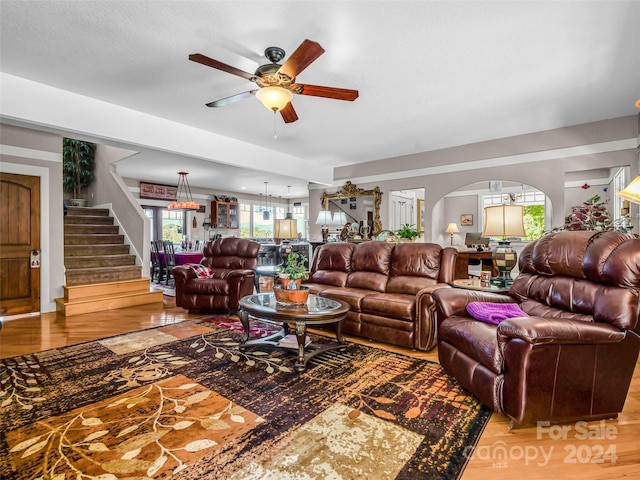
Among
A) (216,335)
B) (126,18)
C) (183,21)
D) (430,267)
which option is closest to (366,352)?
(430,267)

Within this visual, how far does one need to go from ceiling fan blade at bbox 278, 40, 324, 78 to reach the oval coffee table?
194 centimetres

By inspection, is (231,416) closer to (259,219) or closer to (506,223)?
(506,223)

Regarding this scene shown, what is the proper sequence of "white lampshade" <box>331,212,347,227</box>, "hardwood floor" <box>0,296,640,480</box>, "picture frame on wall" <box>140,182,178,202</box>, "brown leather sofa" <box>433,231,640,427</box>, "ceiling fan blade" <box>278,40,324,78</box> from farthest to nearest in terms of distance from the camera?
"picture frame on wall" <box>140,182,178,202</box>
"white lampshade" <box>331,212,347,227</box>
"ceiling fan blade" <box>278,40,324,78</box>
"brown leather sofa" <box>433,231,640,427</box>
"hardwood floor" <box>0,296,640,480</box>

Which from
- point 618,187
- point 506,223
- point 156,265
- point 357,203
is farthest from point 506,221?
point 156,265

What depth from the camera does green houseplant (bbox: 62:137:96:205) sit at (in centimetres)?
716

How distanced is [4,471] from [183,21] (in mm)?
2923

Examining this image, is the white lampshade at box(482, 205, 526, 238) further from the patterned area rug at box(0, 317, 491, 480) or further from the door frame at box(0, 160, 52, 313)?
the door frame at box(0, 160, 52, 313)

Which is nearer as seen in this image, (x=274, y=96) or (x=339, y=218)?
(x=274, y=96)

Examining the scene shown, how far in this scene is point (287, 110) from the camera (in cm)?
326

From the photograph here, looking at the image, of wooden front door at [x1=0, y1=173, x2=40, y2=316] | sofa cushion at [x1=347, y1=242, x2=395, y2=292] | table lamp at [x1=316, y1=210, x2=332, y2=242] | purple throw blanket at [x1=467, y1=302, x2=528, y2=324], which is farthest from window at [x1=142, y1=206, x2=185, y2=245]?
purple throw blanket at [x1=467, y1=302, x2=528, y2=324]

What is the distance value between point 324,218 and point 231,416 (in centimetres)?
560

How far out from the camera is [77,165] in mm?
7246

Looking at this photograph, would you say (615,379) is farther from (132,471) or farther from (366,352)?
(132,471)

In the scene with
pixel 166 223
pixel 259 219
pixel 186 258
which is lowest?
pixel 186 258
